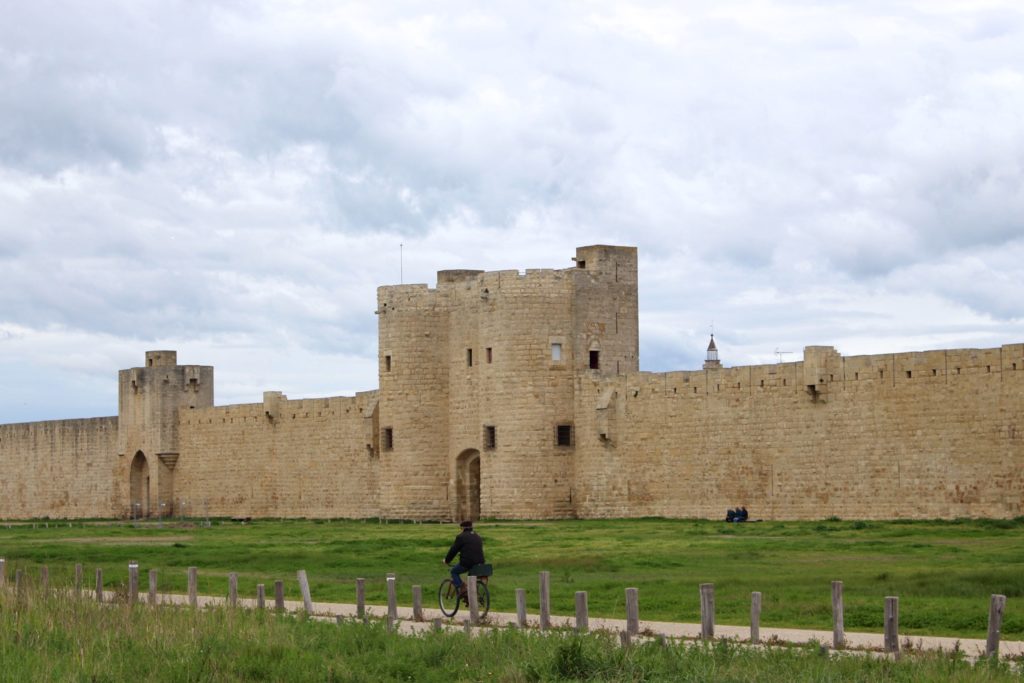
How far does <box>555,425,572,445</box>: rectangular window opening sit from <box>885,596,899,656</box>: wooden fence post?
→ 27.0 meters

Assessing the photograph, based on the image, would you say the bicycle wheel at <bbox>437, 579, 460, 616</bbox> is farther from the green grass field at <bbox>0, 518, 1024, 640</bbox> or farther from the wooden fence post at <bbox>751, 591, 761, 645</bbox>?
the wooden fence post at <bbox>751, 591, 761, 645</bbox>

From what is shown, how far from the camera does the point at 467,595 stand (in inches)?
827

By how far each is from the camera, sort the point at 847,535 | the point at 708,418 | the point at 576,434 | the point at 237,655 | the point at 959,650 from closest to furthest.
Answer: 1. the point at 959,650
2. the point at 237,655
3. the point at 847,535
4. the point at 708,418
5. the point at 576,434

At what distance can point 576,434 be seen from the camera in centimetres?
4331

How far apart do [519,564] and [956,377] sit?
10.5 m

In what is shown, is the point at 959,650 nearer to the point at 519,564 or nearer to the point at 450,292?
the point at 519,564

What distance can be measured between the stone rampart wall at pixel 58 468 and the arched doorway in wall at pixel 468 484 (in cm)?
1755

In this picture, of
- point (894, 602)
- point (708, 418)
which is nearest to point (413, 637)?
point (894, 602)

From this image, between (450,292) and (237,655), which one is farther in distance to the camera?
(450,292)

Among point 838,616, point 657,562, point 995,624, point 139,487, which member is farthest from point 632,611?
point 139,487

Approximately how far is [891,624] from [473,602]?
18.1 ft

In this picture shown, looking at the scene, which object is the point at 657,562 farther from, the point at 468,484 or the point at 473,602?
the point at 468,484

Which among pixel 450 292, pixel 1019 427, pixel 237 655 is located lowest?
pixel 237 655

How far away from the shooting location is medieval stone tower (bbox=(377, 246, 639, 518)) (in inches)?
1702
